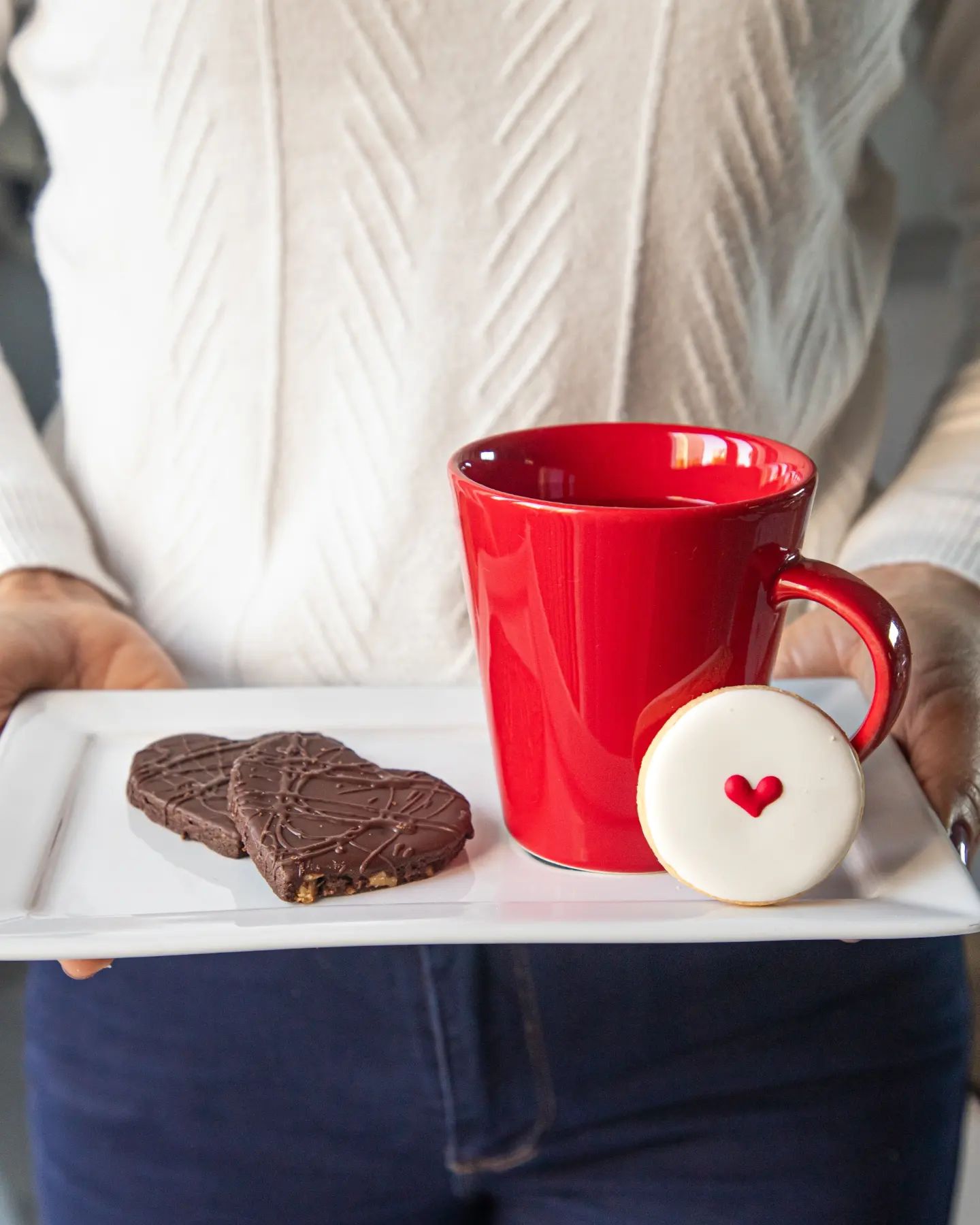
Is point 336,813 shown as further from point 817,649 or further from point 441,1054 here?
point 817,649

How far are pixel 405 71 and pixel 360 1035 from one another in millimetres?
537

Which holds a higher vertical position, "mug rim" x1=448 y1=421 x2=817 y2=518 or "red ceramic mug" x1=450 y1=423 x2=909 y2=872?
"mug rim" x1=448 y1=421 x2=817 y2=518

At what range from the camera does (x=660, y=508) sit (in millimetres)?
483

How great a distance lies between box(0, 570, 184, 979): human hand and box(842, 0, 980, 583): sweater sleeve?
1.55ft

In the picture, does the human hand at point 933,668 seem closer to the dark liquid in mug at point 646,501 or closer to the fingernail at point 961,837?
the fingernail at point 961,837

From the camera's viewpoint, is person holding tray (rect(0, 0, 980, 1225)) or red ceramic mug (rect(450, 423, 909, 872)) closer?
red ceramic mug (rect(450, 423, 909, 872))

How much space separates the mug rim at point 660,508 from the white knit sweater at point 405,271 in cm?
14

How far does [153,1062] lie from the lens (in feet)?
1.99

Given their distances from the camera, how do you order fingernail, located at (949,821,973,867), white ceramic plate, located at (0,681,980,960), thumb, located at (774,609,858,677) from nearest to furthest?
white ceramic plate, located at (0,681,980,960), fingernail, located at (949,821,973,867), thumb, located at (774,609,858,677)

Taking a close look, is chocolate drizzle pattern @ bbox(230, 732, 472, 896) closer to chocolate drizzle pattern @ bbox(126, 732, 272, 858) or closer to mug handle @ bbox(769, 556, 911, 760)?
chocolate drizzle pattern @ bbox(126, 732, 272, 858)

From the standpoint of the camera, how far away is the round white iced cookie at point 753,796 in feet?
1.51

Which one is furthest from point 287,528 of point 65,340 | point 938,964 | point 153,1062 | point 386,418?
point 938,964

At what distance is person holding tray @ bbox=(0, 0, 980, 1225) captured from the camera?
581 millimetres

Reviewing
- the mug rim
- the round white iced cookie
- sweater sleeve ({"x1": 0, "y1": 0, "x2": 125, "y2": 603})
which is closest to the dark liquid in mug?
the mug rim
